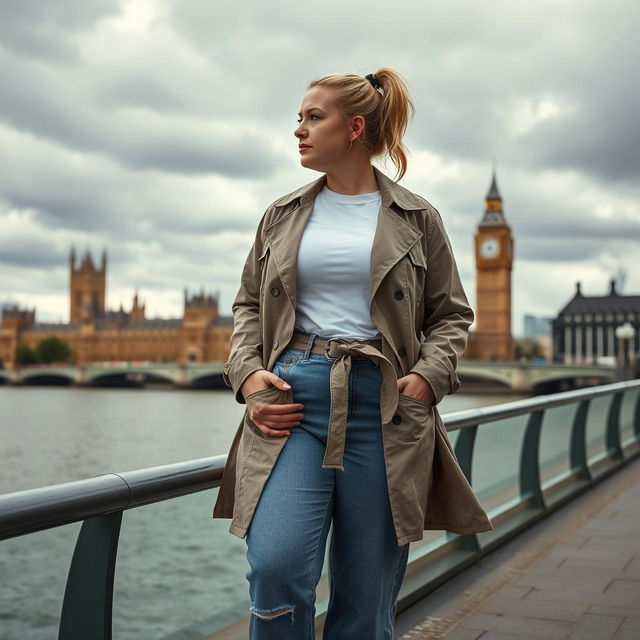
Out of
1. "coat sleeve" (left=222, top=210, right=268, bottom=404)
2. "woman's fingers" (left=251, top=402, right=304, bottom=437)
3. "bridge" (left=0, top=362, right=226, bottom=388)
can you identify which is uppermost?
"coat sleeve" (left=222, top=210, right=268, bottom=404)

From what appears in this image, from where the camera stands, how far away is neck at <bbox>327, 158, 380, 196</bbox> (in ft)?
5.11

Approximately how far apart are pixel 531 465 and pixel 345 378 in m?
2.96

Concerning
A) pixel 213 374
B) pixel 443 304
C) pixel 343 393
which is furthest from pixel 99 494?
pixel 213 374

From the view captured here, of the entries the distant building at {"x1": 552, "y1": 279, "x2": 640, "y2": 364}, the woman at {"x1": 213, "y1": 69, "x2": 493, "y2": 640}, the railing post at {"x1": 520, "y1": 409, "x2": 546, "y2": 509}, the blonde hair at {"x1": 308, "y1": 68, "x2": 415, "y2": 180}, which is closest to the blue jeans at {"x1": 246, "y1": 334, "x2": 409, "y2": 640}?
the woman at {"x1": 213, "y1": 69, "x2": 493, "y2": 640}

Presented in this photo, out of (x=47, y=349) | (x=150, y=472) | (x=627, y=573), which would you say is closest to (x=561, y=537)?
(x=627, y=573)

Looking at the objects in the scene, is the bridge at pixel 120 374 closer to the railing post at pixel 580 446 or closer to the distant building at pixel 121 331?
the distant building at pixel 121 331

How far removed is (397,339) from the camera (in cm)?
146

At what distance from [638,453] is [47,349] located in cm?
8183

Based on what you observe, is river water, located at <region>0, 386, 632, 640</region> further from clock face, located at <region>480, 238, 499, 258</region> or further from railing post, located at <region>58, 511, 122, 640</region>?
clock face, located at <region>480, 238, 499, 258</region>

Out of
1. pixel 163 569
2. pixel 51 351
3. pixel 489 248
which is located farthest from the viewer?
pixel 51 351

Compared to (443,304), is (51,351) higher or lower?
lower

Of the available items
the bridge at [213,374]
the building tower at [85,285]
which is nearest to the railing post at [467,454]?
the bridge at [213,374]

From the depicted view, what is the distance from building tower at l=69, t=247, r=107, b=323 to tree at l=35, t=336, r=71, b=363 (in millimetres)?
12710

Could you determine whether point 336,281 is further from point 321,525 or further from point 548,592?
point 548,592
